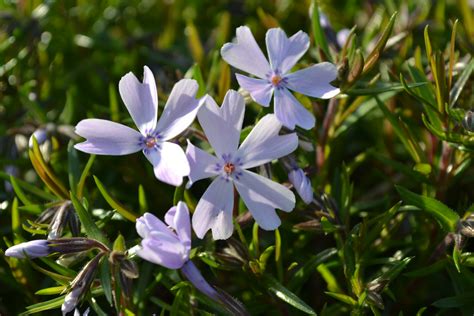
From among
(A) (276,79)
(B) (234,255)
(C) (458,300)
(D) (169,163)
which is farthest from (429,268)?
(D) (169,163)

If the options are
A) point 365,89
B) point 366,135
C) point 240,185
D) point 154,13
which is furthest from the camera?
point 154,13

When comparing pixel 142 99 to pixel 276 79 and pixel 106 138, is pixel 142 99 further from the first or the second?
pixel 276 79

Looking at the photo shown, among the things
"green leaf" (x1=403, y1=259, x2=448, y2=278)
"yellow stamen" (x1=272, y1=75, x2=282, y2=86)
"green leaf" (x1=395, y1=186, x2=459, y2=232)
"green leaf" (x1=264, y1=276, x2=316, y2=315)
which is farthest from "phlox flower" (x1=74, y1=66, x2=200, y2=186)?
"green leaf" (x1=403, y1=259, x2=448, y2=278)

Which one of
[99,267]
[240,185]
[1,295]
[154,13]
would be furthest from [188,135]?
[154,13]

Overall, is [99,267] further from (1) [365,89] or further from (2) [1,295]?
(1) [365,89]

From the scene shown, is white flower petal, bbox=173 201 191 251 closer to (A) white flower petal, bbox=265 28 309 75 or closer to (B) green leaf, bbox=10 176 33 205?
(A) white flower petal, bbox=265 28 309 75
